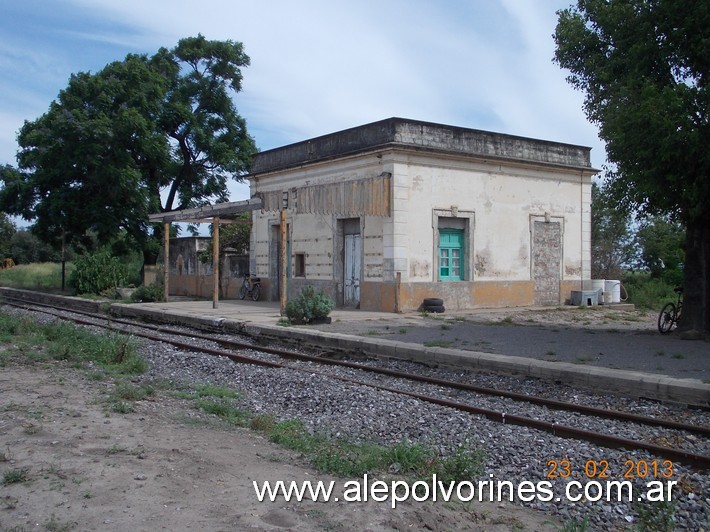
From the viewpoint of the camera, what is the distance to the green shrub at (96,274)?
28.5 m

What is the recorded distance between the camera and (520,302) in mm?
21672

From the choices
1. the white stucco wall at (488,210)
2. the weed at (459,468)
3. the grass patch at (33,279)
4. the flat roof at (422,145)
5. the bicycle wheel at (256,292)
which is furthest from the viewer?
the grass patch at (33,279)

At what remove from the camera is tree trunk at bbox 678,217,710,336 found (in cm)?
1335

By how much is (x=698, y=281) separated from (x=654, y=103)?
384 cm

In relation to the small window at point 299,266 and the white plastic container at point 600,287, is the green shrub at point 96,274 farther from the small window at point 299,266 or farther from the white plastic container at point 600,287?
the white plastic container at point 600,287

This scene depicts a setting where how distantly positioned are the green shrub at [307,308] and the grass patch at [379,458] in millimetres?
9458

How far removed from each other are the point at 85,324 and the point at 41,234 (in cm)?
1569

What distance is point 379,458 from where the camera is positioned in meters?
5.69

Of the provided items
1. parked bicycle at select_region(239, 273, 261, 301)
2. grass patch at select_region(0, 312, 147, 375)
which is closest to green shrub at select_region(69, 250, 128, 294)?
parked bicycle at select_region(239, 273, 261, 301)

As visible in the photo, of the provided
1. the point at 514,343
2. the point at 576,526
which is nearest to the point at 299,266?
the point at 514,343

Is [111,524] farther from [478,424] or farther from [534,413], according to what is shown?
[534,413]

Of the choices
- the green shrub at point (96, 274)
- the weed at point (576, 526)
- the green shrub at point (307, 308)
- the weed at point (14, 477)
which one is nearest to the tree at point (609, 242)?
the green shrub at point (307, 308)

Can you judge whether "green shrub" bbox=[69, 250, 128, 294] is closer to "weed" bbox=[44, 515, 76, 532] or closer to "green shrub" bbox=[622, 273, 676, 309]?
"green shrub" bbox=[622, 273, 676, 309]

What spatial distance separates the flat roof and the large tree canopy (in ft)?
26.1
